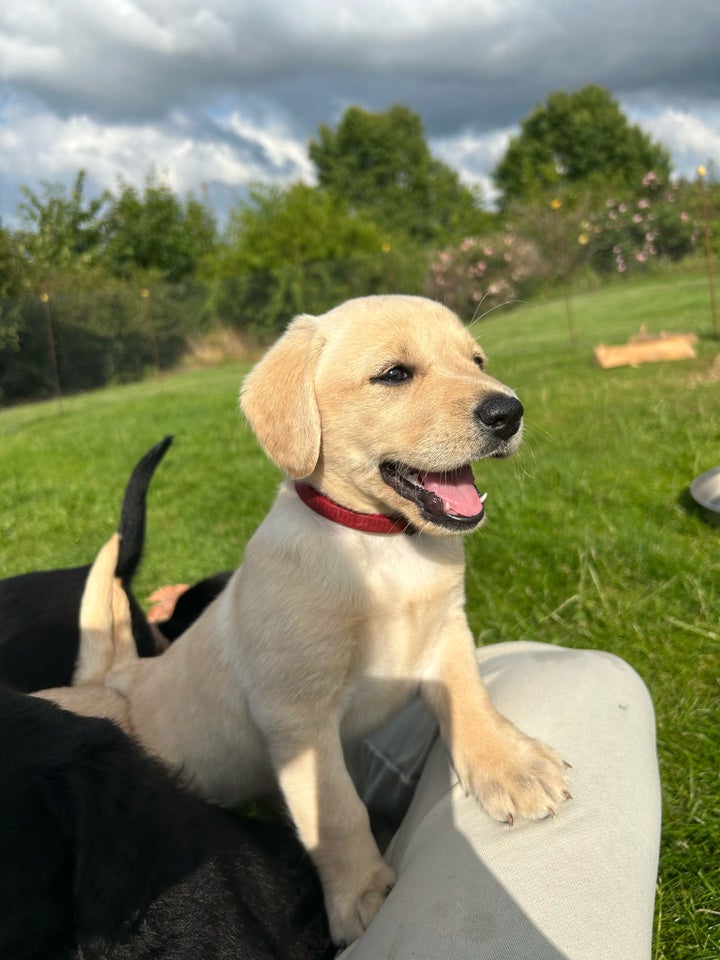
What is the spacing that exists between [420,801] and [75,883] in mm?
876

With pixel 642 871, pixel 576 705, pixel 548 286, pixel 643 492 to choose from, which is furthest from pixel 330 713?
pixel 548 286

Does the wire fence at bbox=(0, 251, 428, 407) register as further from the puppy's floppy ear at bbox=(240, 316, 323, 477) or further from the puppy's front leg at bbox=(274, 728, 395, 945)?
the puppy's front leg at bbox=(274, 728, 395, 945)

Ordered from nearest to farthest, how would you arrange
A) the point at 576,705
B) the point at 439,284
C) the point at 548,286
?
the point at 576,705, the point at 439,284, the point at 548,286

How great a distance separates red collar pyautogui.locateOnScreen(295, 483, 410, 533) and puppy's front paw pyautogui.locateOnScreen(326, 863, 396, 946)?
839 mm

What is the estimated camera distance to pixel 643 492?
3.81 meters

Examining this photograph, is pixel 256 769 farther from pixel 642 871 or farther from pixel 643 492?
pixel 643 492

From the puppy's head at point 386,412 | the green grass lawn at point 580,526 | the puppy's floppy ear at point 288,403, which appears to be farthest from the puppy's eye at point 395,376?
the green grass lawn at point 580,526

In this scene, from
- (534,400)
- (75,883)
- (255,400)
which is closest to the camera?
(75,883)

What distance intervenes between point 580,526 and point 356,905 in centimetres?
232

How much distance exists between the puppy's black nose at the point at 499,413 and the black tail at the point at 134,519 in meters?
1.30

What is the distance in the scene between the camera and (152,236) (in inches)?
1206

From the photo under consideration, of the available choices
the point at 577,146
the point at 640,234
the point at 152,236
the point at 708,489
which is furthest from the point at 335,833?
the point at 577,146

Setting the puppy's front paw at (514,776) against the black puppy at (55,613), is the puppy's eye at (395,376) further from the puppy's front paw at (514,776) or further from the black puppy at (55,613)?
the black puppy at (55,613)

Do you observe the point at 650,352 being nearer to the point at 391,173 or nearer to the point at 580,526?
the point at 580,526
